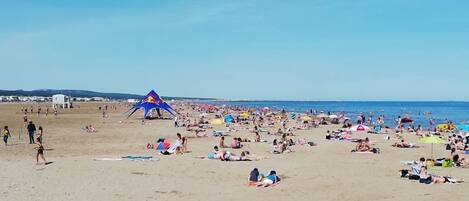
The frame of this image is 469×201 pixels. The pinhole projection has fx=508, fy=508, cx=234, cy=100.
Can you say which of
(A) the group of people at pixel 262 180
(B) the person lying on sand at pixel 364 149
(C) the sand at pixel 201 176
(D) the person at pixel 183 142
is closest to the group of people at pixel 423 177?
(C) the sand at pixel 201 176

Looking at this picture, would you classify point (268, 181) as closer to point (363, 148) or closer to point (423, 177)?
point (423, 177)

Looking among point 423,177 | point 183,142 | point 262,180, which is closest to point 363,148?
point 183,142

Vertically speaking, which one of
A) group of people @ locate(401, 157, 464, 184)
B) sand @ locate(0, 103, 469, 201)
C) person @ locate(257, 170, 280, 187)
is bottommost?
sand @ locate(0, 103, 469, 201)

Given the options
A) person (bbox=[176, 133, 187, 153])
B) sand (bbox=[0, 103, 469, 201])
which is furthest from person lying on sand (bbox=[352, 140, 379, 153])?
person (bbox=[176, 133, 187, 153])

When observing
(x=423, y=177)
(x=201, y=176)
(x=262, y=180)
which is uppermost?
(x=423, y=177)

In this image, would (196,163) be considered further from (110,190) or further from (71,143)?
(71,143)

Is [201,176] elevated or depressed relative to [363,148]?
depressed

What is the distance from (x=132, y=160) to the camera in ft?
58.1

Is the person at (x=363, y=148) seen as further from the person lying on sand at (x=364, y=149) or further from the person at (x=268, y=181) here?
the person at (x=268, y=181)

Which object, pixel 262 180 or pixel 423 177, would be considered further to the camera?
pixel 423 177

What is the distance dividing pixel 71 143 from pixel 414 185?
53.5 feet

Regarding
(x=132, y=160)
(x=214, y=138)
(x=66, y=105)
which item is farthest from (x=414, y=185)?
(x=66, y=105)

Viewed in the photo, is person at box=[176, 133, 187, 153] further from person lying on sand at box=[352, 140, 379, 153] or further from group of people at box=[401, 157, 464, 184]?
group of people at box=[401, 157, 464, 184]

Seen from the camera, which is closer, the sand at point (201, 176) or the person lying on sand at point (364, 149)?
the sand at point (201, 176)
